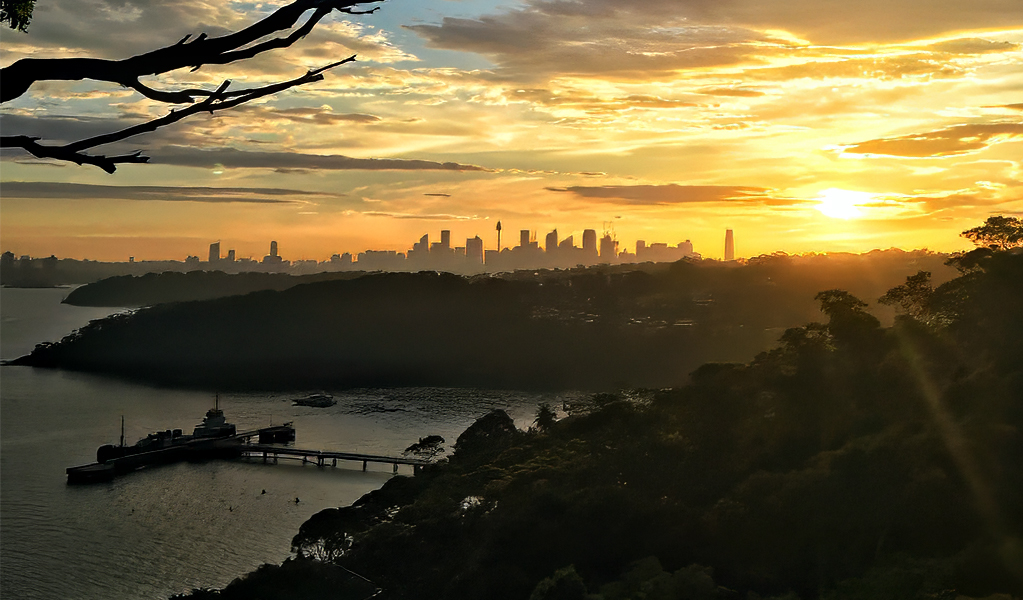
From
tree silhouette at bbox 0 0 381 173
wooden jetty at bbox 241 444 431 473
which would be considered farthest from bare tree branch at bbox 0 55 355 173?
wooden jetty at bbox 241 444 431 473

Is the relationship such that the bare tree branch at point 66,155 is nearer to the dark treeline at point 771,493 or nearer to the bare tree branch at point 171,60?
the bare tree branch at point 171,60

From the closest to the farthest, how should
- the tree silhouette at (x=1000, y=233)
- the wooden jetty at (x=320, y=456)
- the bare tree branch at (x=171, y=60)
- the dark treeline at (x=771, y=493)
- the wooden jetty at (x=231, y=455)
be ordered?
1. the bare tree branch at (x=171, y=60)
2. the dark treeline at (x=771, y=493)
3. the tree silhouette at (x=1000, y=233)
4. the wooden jetty at (x=231, y=455)
5. the wooden jetty at (x=320, y=456)

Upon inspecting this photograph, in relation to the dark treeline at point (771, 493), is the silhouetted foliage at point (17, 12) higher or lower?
higher

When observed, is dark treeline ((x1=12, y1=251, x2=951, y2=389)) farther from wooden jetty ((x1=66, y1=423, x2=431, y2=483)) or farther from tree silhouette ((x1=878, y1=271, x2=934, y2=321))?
tree silhouette ((x1=878, y1=271, x2=934, y2=321))

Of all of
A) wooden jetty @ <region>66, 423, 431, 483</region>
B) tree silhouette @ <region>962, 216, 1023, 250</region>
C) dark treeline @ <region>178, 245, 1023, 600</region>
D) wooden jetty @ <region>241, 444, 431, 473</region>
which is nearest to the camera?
dark treeline @ <region>178, 245, 1023, 600</region>

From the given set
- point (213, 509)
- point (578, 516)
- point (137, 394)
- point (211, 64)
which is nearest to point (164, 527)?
point (213, 509)

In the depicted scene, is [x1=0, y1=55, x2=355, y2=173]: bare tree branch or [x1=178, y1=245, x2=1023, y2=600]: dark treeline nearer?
[x1=0, y1=55, x2=355, y2=173]: bare tree branch

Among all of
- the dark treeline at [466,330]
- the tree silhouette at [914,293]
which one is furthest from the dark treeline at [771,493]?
the dark treeline at [466,330]
